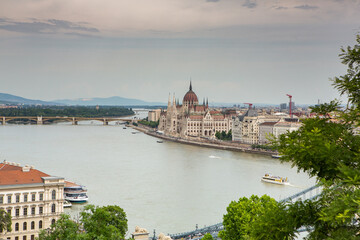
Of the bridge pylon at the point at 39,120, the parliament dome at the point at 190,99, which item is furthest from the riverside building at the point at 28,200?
the bridge pylon at the point at 39,120

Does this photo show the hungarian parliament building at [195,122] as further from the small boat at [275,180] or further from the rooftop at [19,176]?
the rooftop at [19,176]

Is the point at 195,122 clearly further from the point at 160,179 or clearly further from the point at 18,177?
the point at 18,177

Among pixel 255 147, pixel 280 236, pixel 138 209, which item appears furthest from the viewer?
pixel 255 147

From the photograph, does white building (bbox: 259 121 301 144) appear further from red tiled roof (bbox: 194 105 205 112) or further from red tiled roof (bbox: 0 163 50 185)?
red tiled roof (bbox: 0 163 50 185)

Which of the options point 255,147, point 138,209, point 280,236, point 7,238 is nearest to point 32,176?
point 7,238

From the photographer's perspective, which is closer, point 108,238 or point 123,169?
point 108,238

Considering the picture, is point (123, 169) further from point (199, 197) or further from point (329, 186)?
point (329, 186)

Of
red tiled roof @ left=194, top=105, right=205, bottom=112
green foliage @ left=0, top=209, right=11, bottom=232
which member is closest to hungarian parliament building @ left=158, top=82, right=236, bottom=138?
red tiled roof @ left=194, top=105, right=205, bottom=112
